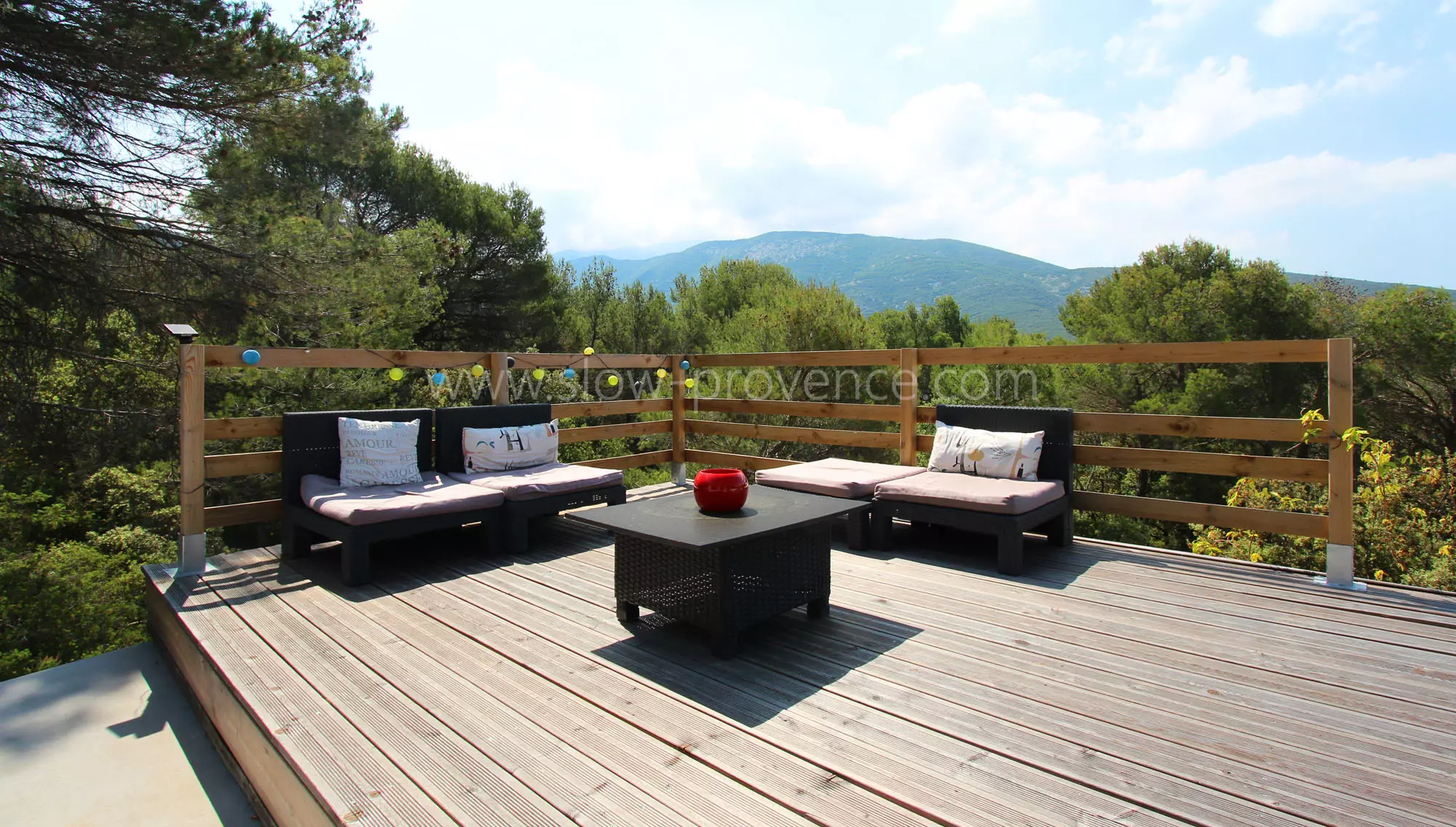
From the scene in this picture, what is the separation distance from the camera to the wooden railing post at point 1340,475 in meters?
3.28

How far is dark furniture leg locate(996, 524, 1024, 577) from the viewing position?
11.3ft

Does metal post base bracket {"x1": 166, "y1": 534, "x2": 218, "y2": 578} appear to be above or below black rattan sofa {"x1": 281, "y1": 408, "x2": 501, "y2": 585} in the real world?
below

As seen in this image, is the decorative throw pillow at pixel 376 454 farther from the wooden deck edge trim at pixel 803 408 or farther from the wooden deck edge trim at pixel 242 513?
the wooden deck edge trim at pixel 803 408

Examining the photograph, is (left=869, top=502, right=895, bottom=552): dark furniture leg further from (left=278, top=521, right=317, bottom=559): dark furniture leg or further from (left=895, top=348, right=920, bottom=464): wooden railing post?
(left=278, top=521, right=317, bottom=559): dark furniture leg

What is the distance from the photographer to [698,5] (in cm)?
683

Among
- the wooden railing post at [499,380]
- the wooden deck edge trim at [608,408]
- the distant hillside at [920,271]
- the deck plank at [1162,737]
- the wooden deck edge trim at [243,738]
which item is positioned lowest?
the wooden deck edge trim at [243,738]

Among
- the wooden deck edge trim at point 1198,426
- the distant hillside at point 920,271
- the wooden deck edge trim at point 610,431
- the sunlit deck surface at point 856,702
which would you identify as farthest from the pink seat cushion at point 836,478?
the distant hillside at point 920,271

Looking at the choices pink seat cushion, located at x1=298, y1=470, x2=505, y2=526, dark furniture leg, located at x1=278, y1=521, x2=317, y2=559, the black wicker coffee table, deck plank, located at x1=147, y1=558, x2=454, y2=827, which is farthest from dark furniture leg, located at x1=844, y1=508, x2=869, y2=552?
dark furniture leg, located at x1=278, y1=521, x2=317, y2=559

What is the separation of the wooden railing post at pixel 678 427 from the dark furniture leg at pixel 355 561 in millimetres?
2919

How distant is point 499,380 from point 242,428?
1558mm

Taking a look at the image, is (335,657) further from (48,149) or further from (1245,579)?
(48,149)

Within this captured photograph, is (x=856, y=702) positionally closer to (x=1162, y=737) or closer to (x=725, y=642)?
(x=725, y=642)

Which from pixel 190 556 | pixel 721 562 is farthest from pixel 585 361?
pixel 721 562

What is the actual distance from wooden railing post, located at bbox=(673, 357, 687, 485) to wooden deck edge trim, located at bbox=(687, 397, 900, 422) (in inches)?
5.3
